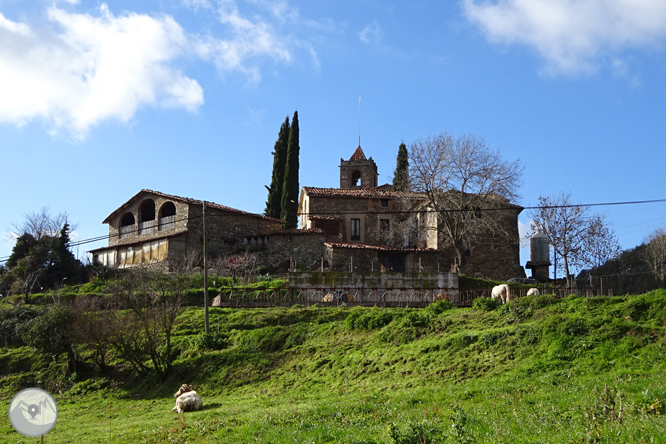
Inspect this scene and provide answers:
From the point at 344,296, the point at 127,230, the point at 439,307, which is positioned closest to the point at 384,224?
the point at 344,296

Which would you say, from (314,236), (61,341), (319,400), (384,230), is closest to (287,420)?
(319,400)

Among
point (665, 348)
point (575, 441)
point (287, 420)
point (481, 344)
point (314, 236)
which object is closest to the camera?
point (575, 441)

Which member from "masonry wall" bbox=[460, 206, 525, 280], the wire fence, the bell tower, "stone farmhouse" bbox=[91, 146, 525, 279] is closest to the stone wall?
the bell tower

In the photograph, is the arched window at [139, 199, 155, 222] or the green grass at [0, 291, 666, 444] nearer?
the green grass at [0, 291, 666, 444]

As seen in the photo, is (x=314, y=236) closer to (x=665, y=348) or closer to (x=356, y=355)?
(x=356, y=355)

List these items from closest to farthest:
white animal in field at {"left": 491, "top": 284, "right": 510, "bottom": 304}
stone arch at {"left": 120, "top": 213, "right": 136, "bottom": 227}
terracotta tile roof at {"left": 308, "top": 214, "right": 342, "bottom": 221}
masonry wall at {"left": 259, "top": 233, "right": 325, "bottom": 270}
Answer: white animal in field at {"left": 491, "top": 284, "right": 510, "bottom": 304} → masonry wall at {"left": 259, "top": 233, "right": 325, "bottom": 270} → terracotta tile roof at {"left": 308, "top": 214, "right": 342, "bottom": 221} → stone arch at {"left": 120, "top": 213, "right": 136, "bottom": 227}

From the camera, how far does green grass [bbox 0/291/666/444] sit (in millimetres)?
9758

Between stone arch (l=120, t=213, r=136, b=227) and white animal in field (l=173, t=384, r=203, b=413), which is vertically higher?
stone arch (l=120, t=213, r=136, b=227)

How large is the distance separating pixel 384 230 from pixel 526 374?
3280 centimetres

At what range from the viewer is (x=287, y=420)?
1189 cm

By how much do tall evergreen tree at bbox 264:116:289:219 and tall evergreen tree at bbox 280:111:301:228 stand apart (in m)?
1.47

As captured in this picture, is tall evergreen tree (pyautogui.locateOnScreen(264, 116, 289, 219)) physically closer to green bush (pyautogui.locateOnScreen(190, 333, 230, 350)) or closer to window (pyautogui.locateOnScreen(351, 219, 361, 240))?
window (pyautogui.locateOnScreen(351, 219, 361, 240))
